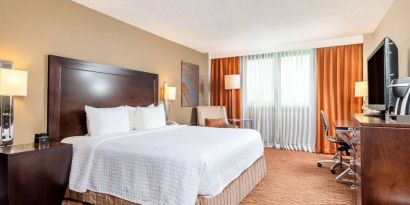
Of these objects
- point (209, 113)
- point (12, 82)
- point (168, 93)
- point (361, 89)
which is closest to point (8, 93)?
point (12, 82)

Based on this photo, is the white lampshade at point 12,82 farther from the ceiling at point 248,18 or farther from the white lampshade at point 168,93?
the white lampshade at point 168,93

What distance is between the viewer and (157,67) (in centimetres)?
450

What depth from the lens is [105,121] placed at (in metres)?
2.88

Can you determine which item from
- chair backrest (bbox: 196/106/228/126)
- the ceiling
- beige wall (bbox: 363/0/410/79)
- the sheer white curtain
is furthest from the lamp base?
the sheer white curtain

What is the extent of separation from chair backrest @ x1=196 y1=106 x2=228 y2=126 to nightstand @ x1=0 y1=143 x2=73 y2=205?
309 cm

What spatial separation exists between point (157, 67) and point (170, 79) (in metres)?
0.46

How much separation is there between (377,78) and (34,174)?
11.2 feet

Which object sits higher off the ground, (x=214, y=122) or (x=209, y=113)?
(x=209, y=113)

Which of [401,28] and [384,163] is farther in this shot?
[401,28]

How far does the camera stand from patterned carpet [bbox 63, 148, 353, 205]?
8.52ft

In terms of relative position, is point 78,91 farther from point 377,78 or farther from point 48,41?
point 377,78

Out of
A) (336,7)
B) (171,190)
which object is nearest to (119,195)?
(171,190)

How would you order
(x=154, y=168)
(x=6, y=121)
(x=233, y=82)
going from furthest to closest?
(x=233, y=82), (x=6, y=121), (x=154, y=168)

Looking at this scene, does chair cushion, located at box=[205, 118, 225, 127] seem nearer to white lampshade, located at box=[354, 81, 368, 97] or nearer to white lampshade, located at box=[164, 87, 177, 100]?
white lampshade, located at box=[164, 87, 177, 100]
